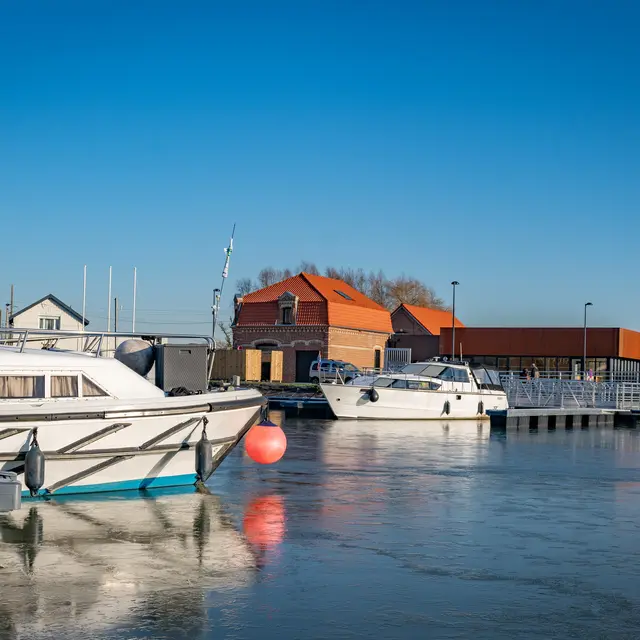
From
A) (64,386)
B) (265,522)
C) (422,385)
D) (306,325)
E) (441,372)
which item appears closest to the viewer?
(265,522)

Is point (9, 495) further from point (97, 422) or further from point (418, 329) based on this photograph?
point (418, 329)

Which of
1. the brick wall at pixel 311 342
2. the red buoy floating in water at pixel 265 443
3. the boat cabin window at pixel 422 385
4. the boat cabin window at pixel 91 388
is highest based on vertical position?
the brick wall at pixel 311 342

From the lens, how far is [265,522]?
1410cm

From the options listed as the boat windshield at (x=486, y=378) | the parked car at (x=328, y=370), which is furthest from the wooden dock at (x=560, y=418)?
the parked car at (x=328, y=370)

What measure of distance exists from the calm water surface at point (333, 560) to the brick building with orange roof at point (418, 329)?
49746 millimetres

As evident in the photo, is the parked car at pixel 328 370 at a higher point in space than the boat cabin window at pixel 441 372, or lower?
lower

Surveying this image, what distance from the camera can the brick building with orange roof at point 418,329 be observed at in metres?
70.2

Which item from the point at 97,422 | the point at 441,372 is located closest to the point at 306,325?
the point at 441,372

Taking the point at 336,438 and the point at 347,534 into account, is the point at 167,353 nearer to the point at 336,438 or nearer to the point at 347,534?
the point at 347,534

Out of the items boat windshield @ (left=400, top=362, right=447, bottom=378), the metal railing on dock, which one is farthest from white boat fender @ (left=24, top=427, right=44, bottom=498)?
the metal railing on dock

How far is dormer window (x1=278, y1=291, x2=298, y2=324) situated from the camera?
64.0 meters

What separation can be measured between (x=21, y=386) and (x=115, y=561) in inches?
178

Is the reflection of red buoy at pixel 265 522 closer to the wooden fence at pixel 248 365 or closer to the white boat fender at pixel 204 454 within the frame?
the white boat fender at pixel 204 454

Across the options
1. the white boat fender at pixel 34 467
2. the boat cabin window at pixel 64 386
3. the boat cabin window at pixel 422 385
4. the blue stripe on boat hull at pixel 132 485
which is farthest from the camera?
the boat cabin window at pixel 422 385
